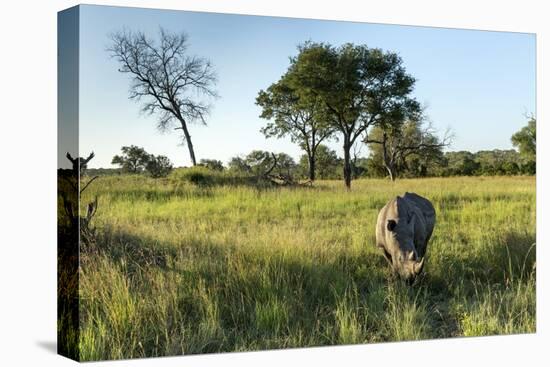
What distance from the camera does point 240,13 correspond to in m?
→ 9.29

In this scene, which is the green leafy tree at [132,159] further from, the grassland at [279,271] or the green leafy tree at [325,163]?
the green leafy tree at [325,163]

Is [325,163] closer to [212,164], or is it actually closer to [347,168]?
[347,168]

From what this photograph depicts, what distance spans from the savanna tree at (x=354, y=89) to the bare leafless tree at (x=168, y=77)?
1.40 meters

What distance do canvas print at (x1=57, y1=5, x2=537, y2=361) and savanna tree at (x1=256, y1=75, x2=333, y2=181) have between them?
22 millimetres

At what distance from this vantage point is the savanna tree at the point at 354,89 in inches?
393

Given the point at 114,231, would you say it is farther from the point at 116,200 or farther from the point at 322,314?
the point at 322,314

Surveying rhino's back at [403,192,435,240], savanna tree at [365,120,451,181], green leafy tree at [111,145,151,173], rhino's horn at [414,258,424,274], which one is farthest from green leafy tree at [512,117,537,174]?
green leafy tree at [111,145,151,173]

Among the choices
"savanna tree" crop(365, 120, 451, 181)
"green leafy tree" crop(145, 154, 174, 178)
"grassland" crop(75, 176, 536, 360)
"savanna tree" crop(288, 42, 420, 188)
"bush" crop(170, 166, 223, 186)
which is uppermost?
"savanna tree" crop(288, 42, 420, 188)

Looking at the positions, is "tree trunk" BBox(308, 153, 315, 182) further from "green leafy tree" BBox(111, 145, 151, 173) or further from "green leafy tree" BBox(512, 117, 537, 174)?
"green leafy tree" BBox(512, 117, 537, 174)

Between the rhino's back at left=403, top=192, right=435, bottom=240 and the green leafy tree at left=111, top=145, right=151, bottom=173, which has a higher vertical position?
the green leafy tree at left=111, top=145, right=151, bottom=173

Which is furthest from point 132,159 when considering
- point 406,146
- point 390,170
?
point 406,146

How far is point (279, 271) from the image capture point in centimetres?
917

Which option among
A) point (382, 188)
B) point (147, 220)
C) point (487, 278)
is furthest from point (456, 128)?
point (147, 220)

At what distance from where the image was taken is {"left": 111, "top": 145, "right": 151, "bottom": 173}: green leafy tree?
28.2ft
